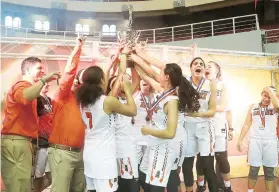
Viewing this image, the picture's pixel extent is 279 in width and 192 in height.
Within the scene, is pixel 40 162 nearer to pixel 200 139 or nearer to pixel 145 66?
pixel 145 66

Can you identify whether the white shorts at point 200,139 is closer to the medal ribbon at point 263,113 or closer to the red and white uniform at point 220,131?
the red and white uniform at point 220,131

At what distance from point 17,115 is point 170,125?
49.9 inches

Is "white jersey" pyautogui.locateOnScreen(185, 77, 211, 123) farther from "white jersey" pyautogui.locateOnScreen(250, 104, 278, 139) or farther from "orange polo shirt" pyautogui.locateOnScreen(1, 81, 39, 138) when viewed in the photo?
"orange polo shirt" pyautogui.locateOnScreen(1, 81, 39, 138)

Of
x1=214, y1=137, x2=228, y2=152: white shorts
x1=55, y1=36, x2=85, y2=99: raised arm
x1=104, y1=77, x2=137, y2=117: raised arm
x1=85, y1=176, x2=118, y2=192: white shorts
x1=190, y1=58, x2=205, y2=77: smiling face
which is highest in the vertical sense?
x1=190, y1=58, x2=205, y2=77: smiling face

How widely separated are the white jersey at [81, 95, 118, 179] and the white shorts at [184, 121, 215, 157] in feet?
4.51

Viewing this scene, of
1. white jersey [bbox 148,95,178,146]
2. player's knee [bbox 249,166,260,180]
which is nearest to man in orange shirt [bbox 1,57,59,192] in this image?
white jersey [bbox 148,95,178,146]

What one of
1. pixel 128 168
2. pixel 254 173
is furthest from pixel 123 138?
pixel 254 173

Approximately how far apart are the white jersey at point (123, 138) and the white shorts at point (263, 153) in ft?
6.58

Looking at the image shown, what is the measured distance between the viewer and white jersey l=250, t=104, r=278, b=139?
4.06 metres

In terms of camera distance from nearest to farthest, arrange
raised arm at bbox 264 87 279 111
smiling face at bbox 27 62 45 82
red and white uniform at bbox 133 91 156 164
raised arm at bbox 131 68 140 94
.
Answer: smiling face at bbox 27 62 45 82, raised arm at bbox 131 68 140 94, red and white uniform at bbox 133 91 156 164, raised arm at bbox 264 87 279 111

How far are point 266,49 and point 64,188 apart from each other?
4.94 meters

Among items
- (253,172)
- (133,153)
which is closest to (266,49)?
(253,172)

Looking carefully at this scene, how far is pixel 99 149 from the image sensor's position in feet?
7.69

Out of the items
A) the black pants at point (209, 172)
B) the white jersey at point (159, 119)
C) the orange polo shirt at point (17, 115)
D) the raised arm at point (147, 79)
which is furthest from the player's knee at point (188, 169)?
the orange polo shirt at point (17, 115)
